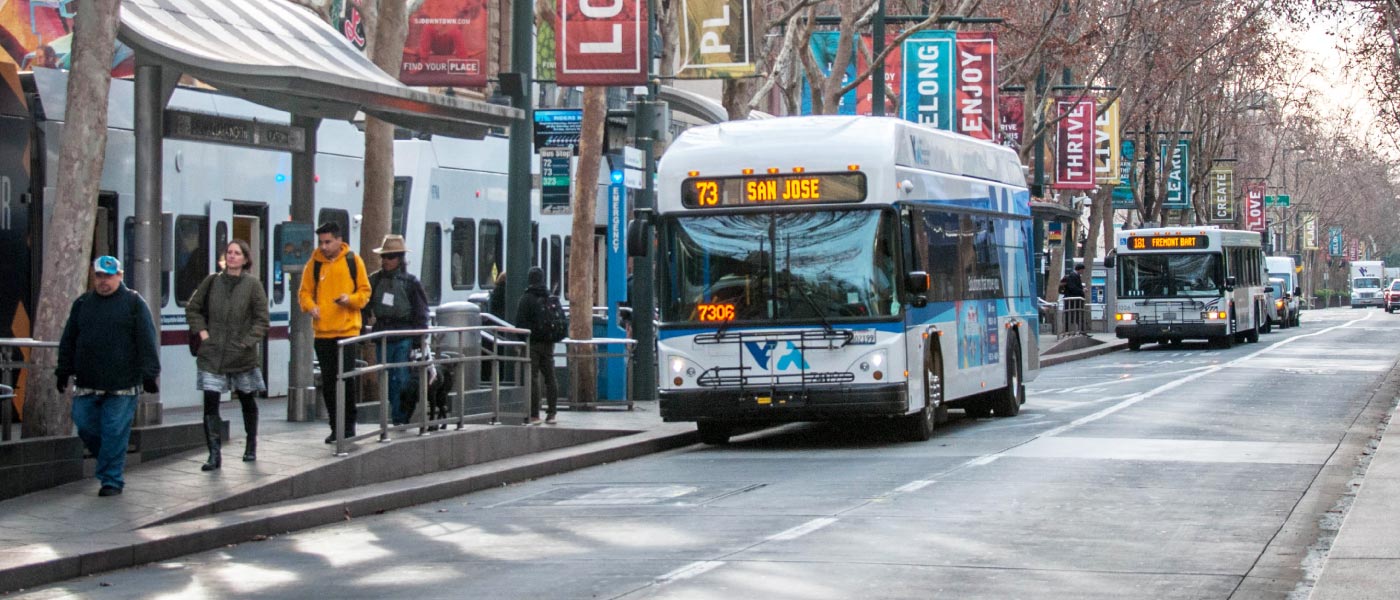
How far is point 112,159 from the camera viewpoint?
62.1 feet

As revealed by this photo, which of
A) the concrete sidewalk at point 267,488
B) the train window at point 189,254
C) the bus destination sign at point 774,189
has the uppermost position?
the bus destination sign at point 774,189

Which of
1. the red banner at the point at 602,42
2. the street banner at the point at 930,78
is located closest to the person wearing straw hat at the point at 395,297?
the red banner at the point at 602,42

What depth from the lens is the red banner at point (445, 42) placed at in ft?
73.2

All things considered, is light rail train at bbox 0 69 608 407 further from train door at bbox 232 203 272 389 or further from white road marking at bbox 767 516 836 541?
white road marking at bbox 767 516 836 541

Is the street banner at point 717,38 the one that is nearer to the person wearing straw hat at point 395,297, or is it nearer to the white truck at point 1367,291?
the person wearing straw hat at point 395,297

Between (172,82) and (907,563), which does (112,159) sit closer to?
(172,82)

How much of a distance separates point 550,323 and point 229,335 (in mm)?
5855

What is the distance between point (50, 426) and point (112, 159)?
19.8ft

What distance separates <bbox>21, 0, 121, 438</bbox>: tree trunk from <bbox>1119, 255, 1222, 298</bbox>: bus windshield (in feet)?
116

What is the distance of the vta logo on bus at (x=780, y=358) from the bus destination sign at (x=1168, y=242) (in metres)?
28.8

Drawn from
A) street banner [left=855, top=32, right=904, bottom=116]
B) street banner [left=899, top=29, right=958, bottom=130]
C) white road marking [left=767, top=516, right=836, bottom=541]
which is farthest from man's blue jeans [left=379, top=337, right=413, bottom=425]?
street banner [left=899, top=29, right=958, bottom=130]

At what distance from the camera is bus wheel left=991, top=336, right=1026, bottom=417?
23.0 m

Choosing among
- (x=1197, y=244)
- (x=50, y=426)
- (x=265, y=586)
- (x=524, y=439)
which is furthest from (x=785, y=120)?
(x=1197, y=244)

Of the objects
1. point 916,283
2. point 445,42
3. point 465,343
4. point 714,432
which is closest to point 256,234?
point 445,42
